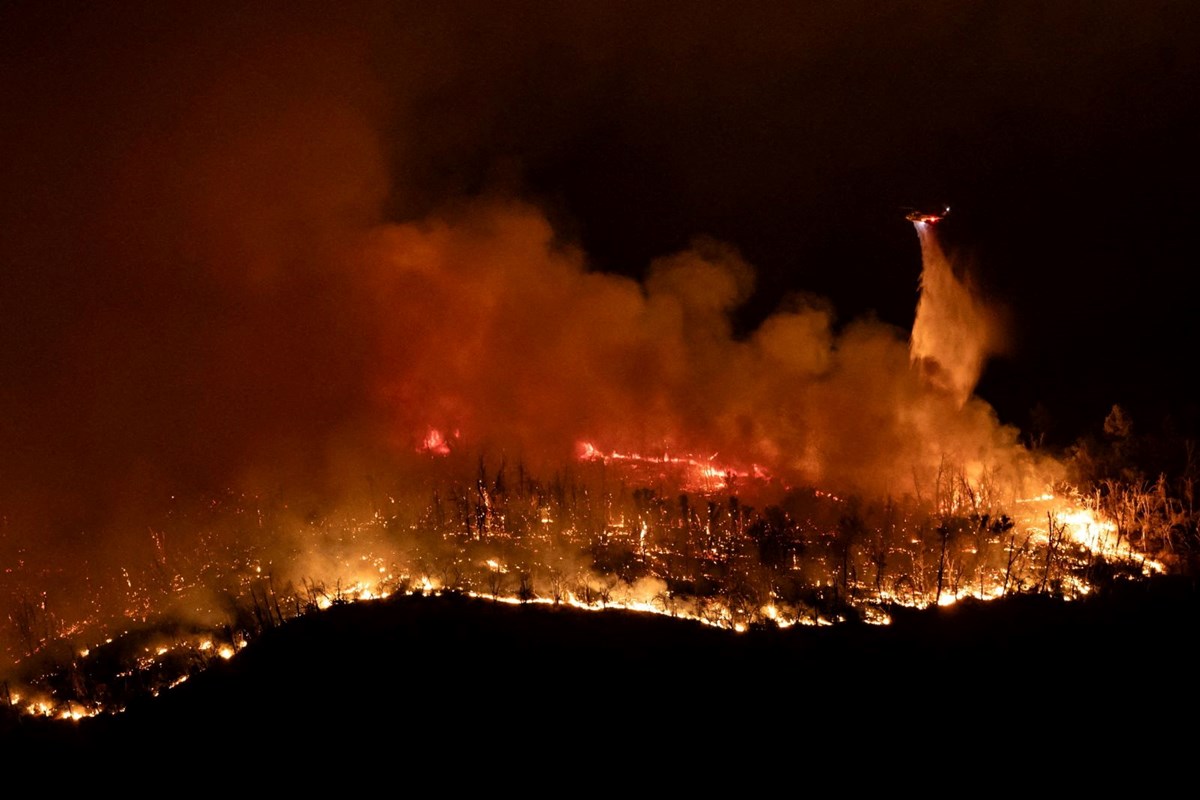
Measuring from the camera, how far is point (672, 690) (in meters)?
6.66

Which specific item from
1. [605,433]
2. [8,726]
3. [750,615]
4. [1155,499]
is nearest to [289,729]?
[8,726]

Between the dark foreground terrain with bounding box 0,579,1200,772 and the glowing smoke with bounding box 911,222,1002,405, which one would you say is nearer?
the dark foreground terrain with bounding box 0,579,1200,772

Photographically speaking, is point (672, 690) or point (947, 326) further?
point (947, 326)

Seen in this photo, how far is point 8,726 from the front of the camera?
7.21 metres

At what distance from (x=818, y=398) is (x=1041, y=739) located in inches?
236

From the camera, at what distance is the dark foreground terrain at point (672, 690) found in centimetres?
608

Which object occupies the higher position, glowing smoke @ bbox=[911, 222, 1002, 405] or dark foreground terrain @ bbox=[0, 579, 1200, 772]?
glowing smoke @ bbox=[911, 222, 1002, 405]

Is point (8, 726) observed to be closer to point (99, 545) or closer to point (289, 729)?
point (289, 729)

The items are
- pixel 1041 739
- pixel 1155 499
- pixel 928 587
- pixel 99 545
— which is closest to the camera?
pixel 1041 739

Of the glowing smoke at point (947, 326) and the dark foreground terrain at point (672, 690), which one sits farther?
the glowing smoke at point (947, 326)

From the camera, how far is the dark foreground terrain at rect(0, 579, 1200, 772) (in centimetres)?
608

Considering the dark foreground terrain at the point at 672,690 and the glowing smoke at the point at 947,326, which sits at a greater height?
the glowing smoke at the point at 947,326

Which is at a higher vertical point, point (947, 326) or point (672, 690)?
point (947, 326)

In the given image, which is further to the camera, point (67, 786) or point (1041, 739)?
point (67, 786)
